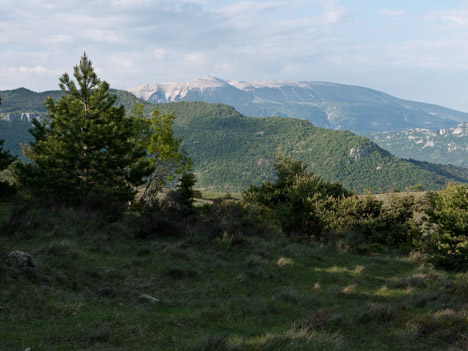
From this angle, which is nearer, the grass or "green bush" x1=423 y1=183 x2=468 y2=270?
the grass

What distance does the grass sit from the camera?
5973mm

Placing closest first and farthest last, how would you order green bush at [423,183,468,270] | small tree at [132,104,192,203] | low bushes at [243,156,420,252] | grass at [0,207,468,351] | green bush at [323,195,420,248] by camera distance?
1. grass at [0,207,468,351]
2. green bush at [423,183,468,270]
3. green bush at [323,195,420,248]
4. low bushes at [243,156,420,252]
5. small tree at [132,104,192,203]

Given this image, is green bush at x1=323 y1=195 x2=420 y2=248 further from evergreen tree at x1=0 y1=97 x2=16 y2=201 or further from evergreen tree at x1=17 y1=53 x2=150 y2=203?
evergreen tree at x1=0 y1=97 x2=16 y2=201

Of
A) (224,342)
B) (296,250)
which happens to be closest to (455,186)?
(296,250)

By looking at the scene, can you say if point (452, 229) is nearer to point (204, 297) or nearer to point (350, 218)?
point (350, 218)

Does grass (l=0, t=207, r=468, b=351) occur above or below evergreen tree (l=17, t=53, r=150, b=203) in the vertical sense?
below

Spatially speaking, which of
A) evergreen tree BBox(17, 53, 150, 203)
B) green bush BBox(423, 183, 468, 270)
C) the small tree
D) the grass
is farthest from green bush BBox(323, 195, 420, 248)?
the small tree

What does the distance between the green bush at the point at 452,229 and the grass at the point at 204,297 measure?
1014mm

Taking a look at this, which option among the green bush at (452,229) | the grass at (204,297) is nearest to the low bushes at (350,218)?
the green bush at (452,229)

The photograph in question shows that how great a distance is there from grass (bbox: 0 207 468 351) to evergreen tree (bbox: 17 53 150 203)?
6.45 meters

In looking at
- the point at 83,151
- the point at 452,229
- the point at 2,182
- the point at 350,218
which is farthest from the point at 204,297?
the point at 2,182

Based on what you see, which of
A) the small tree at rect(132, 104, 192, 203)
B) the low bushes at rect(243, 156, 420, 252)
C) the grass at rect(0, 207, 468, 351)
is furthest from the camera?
the small tree at rect(132, 104, 192, 203)

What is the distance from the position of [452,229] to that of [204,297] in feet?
38.5

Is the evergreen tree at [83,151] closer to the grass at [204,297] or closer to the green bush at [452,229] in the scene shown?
the grass at [204,297]
